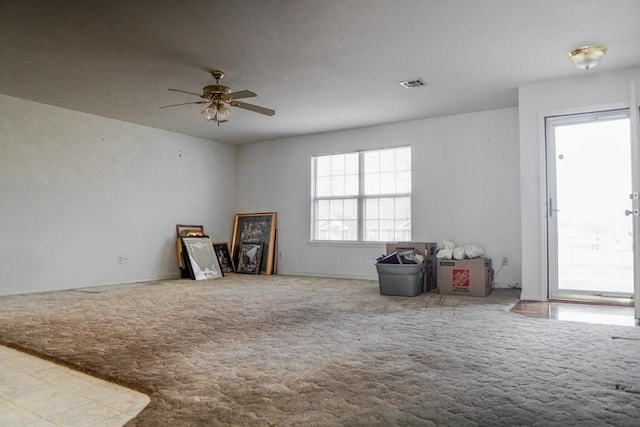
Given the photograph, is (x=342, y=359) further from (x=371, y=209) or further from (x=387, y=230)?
(x=371, y=209)

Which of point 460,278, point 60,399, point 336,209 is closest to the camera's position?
point 60,399

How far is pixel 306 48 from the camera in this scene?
407 cm

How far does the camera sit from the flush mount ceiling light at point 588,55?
4.00m

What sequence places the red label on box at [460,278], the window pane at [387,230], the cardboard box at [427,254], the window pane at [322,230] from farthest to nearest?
the window pane at [322,230] < the window pane at [387,230] < the cardboard box at [427,254] < the red label on box at [460,278]

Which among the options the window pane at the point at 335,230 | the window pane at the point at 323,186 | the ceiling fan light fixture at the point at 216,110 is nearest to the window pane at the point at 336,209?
the window pane at the point at 335,230

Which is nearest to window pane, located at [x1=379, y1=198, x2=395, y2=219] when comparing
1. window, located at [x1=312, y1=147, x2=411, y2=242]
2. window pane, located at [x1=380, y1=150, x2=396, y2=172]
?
window, located at [x1=312, y1=147, x2=411, y2=242]

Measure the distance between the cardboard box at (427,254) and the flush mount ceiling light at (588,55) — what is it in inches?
108

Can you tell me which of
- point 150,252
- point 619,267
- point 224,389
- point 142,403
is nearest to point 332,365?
point 224,389

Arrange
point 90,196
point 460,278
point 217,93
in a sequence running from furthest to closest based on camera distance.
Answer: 1. point 90,196
2. point 460,278
3. point 217,93

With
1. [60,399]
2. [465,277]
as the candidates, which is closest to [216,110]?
[60,399]

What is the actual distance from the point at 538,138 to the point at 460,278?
1905mm

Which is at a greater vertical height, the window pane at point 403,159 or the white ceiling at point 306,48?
the white ceiling at point 306,48

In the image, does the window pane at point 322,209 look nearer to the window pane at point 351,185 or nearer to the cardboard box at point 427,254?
the window pane at point 351,185

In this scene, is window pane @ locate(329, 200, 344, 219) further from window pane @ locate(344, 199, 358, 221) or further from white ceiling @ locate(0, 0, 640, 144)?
white ceiling @ locate(0, 0, 640, 144)
